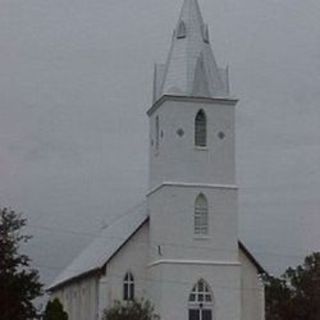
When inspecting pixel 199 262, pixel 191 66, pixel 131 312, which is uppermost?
pixel 191 66

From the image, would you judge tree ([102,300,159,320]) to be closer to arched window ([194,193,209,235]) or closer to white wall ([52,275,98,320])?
arched window ([194,193,209,235])

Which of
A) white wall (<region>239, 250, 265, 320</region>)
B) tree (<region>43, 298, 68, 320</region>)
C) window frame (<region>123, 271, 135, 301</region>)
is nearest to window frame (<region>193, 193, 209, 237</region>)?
white wall (<region>239, 250, 265, 320</region>)

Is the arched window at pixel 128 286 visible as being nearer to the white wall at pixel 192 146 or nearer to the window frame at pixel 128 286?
the window frame at pixel 128 286

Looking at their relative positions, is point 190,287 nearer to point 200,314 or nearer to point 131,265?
point 200,314

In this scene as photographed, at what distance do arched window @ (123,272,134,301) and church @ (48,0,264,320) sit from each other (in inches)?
2.1

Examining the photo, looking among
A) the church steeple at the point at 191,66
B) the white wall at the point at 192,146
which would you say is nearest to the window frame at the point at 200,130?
the white wall at the point at 192,146

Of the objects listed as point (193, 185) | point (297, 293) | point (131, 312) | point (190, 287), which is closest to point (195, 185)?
point (193, 185)

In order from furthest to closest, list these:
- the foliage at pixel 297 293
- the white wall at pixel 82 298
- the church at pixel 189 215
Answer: the foliage at pixel 297 293, the white wall at pixel 82 298, the church at pixel 189 215

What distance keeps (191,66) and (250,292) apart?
41.0ft

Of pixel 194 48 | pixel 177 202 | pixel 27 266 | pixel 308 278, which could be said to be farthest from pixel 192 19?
pixel 308 278

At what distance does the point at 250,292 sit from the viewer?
56.5 m

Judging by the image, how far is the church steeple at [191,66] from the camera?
56.3 meters

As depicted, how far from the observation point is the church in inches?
2124

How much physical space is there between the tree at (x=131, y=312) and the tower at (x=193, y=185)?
195cm
